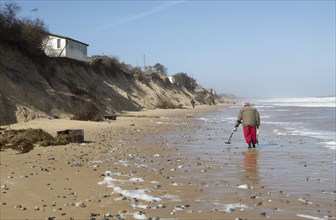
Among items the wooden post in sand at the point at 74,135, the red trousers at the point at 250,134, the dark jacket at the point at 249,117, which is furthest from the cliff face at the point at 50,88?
the red trousers at the point at 250,134

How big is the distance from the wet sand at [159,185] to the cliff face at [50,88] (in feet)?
33.4

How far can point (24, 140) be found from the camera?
12.2 metres

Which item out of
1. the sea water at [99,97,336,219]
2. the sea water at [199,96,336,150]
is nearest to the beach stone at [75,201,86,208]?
the sea water at [99,97,336,219]

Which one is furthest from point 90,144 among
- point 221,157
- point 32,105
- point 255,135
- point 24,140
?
point 32,105

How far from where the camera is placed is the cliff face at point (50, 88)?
21638 millimetres

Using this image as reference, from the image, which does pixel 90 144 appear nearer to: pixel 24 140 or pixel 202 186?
pixel 24 140

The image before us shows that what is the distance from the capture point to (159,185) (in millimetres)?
7426

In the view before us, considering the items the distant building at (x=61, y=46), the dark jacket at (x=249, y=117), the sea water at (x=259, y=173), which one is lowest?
the sea water at (x=259, y=173)

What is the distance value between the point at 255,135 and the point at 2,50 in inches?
722

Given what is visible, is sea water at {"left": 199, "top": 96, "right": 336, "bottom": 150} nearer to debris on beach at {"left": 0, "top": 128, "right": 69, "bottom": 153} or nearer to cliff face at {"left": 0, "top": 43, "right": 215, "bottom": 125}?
debris on beach at {"left": 0, "top": 128, "right": 69, "bottom": 153}

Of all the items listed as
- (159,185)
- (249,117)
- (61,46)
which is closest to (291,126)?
(249,117)

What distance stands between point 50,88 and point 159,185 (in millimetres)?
20798

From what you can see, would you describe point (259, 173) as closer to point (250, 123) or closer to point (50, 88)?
point (250, 123)

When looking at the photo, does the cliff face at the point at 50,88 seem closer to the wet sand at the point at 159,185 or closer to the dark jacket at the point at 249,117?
the wet sand at the point at 159,185
